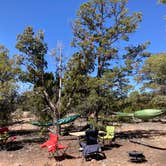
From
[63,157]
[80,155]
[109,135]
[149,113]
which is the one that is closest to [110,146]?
[109,135]

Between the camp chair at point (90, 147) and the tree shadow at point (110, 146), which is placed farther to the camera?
the tree shadow at point (110, 146)

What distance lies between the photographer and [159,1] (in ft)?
32.7

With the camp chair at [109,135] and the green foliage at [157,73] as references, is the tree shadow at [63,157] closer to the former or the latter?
the camp chair at [109,135]

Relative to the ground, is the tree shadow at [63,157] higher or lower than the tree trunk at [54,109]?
lower

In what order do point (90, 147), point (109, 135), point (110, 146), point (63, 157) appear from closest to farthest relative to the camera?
1. point (90, 147)
2. point (63, 157)
3. point (110, 146)
4. point (109, 135)

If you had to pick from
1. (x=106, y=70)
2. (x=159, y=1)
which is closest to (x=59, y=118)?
(x=106, y=70)

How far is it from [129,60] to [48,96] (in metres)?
4.43

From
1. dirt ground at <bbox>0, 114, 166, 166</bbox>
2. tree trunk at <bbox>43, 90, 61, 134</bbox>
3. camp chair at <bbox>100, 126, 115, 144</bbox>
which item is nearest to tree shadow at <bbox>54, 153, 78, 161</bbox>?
dirt ground at <bbox>0, 114, 166, 166</bbox>

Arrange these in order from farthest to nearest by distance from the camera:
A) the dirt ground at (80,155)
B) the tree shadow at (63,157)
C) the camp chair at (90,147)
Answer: the tree shadow at (63,157), the camp chair at (90,147), the dirt ground at (80,155)

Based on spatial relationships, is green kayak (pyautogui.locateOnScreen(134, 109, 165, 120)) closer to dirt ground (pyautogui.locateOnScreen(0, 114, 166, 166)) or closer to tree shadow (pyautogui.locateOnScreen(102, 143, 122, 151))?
dirt ground (pyautogui.locateOnScreen(0, 114, 166, 166))

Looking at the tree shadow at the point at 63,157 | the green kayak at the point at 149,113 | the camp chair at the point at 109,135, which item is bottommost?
the tree shadow at the point at 63,157

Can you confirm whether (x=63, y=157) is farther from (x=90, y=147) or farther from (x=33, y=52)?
(x=33, y=52)

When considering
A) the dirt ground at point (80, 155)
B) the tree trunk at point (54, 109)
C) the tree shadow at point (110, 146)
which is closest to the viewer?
the dirt ground at point (80, 155)

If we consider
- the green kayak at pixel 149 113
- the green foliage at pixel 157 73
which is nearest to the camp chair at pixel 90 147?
the green kayak at pixel 149 113
